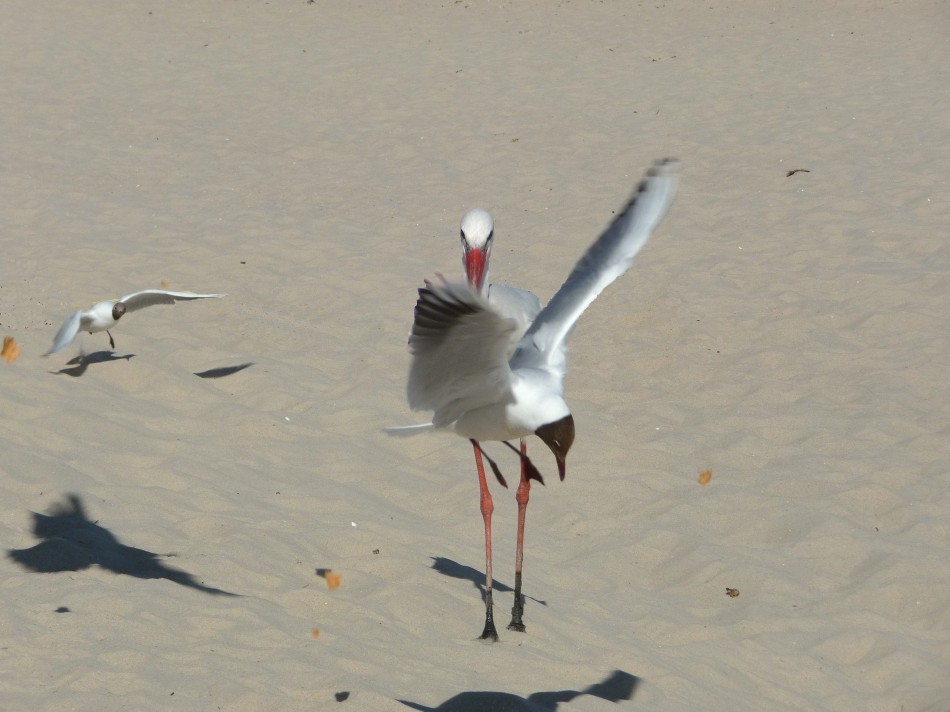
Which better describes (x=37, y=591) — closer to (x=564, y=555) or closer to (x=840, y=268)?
(x=564, y=555)

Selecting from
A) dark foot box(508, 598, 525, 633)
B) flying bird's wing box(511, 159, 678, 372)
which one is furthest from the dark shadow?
dark foot box(508, 598, 525, 633)

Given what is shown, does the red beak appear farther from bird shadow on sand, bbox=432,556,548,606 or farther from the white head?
bird shadow on sand, bbox=432,556,548,606

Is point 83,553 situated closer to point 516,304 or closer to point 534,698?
point 534,698

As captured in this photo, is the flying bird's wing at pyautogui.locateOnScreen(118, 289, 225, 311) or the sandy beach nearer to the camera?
the sandy beach

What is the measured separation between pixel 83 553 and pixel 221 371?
2606 mm

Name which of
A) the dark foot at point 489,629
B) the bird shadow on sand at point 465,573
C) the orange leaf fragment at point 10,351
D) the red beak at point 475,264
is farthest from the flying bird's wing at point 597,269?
the orange leaf fragment at point 10,351

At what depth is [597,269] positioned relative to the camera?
187 inches

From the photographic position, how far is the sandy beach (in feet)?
13.9

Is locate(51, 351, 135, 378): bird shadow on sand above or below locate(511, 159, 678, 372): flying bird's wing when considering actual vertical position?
below

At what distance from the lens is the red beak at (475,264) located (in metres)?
4.62

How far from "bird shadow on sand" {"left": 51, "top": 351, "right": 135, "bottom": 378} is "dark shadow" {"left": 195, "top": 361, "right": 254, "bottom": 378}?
448mm

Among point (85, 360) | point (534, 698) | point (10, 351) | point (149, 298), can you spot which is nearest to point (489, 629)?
point (534, 698)

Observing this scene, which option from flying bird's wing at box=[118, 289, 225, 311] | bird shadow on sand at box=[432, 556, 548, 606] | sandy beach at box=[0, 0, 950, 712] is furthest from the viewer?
flying bird's wing at box=[118, 289, 225, 311]

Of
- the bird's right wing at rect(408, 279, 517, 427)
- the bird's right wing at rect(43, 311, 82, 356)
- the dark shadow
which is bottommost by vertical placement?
the dark shadow
